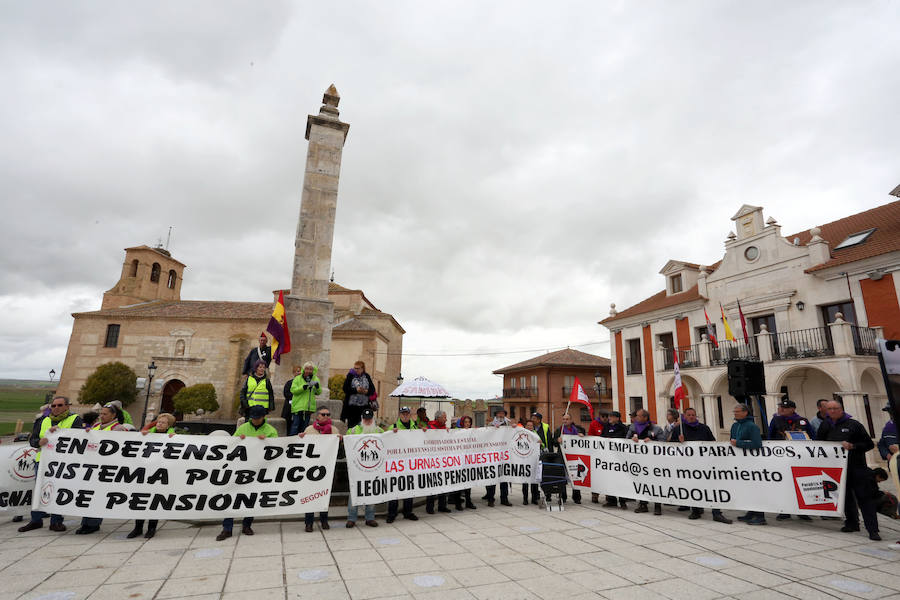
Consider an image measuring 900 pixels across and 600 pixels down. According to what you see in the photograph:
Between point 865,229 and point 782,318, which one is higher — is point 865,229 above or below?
above

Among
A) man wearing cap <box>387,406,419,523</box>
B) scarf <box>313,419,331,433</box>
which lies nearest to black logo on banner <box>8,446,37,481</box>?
scarf <box>313,419,331,433</box>

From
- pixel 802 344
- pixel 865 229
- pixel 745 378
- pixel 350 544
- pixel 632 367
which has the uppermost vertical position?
pixel 865 229

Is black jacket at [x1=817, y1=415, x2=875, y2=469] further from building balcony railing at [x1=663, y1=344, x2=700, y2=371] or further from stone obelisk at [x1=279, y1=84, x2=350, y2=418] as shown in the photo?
building balcony railing at [x1=663, y1=344, x2=700, y2=371]

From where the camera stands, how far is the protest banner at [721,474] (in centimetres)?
633

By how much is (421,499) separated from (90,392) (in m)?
34.7

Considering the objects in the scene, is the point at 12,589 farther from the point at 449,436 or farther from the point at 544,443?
the point at 544,443

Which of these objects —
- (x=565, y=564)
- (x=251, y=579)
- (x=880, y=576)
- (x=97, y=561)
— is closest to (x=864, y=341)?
(x=880, y=576)

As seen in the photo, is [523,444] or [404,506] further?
[523,444]

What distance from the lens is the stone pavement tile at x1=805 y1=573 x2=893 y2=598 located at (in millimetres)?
3908

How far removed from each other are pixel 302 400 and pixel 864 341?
790 inches

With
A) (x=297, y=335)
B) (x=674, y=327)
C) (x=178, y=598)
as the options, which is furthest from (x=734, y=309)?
(x=178, y=598)

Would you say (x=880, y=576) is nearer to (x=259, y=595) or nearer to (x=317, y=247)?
(x=259, y=595)

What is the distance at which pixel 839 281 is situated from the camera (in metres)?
17.2

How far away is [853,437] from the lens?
244 inches
